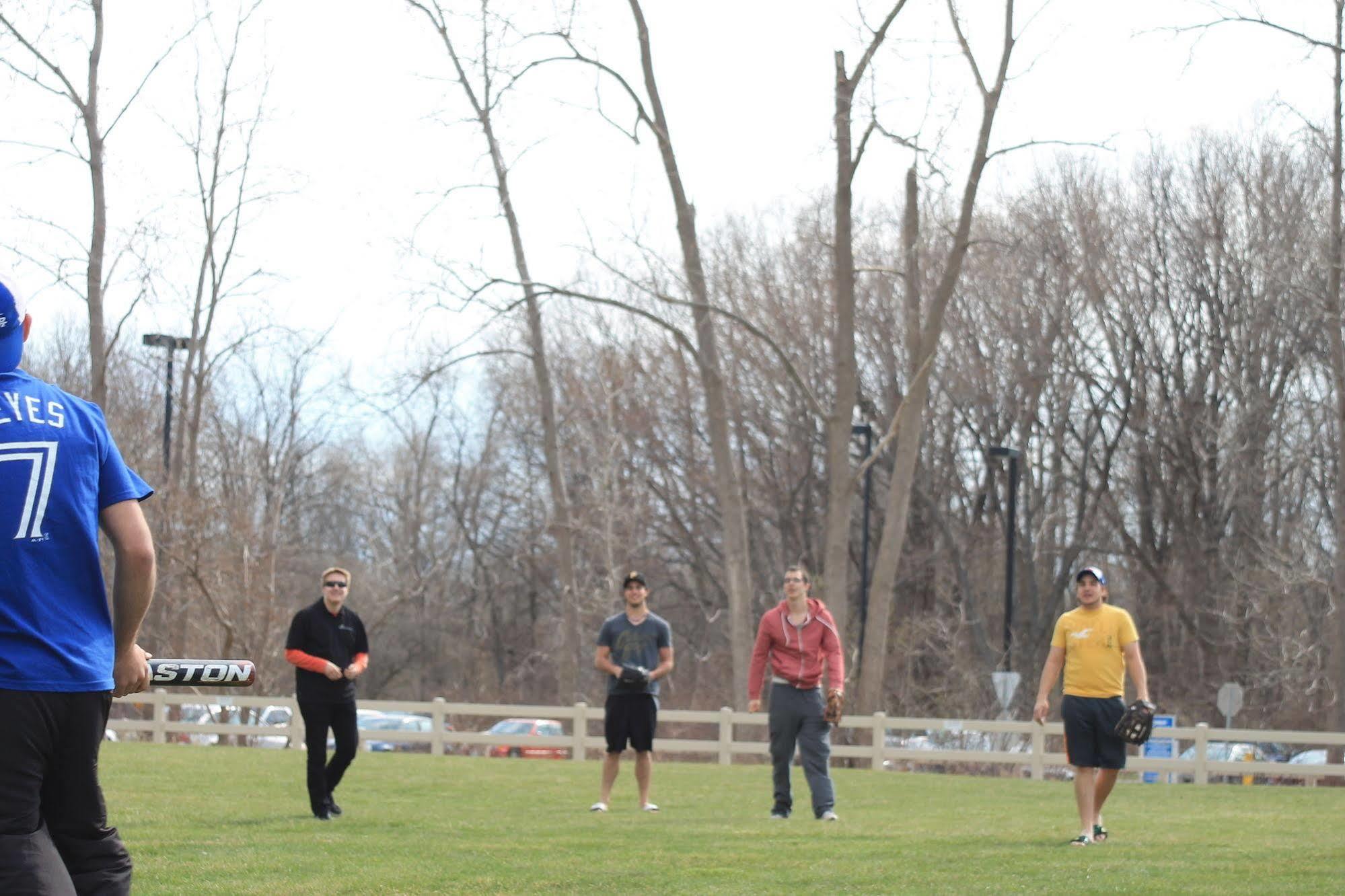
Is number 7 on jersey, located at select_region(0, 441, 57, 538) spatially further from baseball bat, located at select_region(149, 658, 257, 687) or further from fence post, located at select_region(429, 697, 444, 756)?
fence post, located at select_region(429, 697, 444, 756)

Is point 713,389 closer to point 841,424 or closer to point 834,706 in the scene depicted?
point 841,424

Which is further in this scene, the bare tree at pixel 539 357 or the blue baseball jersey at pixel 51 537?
the bare tree at pixel 539 357

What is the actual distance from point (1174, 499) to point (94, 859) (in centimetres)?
3826

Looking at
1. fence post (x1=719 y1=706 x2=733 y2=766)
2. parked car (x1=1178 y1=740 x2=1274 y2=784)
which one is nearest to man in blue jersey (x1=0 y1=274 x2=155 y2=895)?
fence post (x1=719 y1=706 x2=733 y2=766)

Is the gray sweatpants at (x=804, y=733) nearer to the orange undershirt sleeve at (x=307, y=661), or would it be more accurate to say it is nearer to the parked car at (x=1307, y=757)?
the orange undershirt sleeve at (x=307, y=661)

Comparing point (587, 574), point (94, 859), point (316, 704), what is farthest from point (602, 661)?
point (587, 574)

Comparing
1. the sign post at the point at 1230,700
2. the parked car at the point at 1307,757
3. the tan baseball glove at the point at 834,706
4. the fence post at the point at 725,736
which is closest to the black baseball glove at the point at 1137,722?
the tan baseball glove at the point at 834,706

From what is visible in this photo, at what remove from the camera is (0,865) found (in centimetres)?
411

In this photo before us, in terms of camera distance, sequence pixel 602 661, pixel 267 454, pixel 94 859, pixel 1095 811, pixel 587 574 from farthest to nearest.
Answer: pixel 267 454, pixel 587 574, pixel 602 661, pixel 1095 811, pixel 94 859

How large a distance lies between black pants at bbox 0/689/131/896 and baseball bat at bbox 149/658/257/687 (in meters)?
0.17

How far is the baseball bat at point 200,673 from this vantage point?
4.70 metres

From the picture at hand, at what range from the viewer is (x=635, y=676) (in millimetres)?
13172

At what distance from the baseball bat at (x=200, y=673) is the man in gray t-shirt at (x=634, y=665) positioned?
8.30 metres

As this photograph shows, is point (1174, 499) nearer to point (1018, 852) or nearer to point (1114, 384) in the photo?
point (1114, 384)
